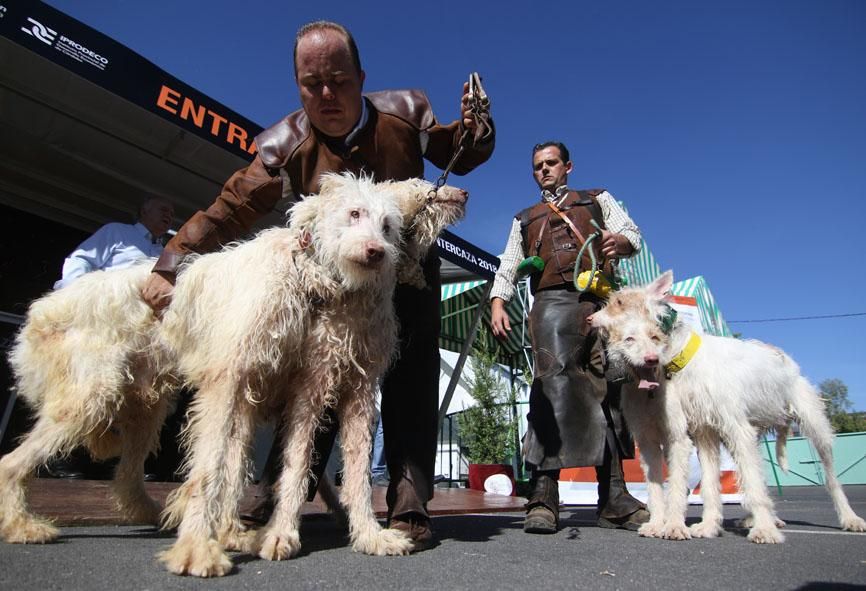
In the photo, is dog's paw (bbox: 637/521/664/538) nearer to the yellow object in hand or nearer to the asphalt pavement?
the asphalt pavement

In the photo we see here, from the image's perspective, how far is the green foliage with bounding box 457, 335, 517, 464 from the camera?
9.74m

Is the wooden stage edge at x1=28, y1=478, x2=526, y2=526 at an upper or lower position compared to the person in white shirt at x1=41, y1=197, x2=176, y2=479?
lower

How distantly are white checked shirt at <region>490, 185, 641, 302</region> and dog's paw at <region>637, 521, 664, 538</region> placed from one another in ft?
5.59

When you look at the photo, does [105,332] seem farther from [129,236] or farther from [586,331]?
[586,331]

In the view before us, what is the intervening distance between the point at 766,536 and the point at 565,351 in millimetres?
1456

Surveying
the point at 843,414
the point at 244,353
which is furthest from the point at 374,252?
the point at 843,414

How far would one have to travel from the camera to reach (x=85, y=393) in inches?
97.7

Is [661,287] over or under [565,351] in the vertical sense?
over

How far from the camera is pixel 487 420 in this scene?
9898mm

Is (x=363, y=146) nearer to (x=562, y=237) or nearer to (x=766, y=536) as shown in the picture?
(x=562, y=237)

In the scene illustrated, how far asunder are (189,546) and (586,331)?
8.74 ft

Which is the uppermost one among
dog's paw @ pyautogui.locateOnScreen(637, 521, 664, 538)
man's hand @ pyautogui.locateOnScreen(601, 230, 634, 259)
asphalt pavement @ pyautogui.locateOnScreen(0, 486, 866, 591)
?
man's hand @ pyautogui.locateOnScreen(601, 230, 634, 259)

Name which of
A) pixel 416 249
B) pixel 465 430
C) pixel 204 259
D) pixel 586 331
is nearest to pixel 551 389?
pixel 586 331

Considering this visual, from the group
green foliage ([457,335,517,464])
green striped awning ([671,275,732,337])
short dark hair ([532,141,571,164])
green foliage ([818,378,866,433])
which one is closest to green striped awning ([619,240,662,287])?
green striped awning ([671,275,732,337])
